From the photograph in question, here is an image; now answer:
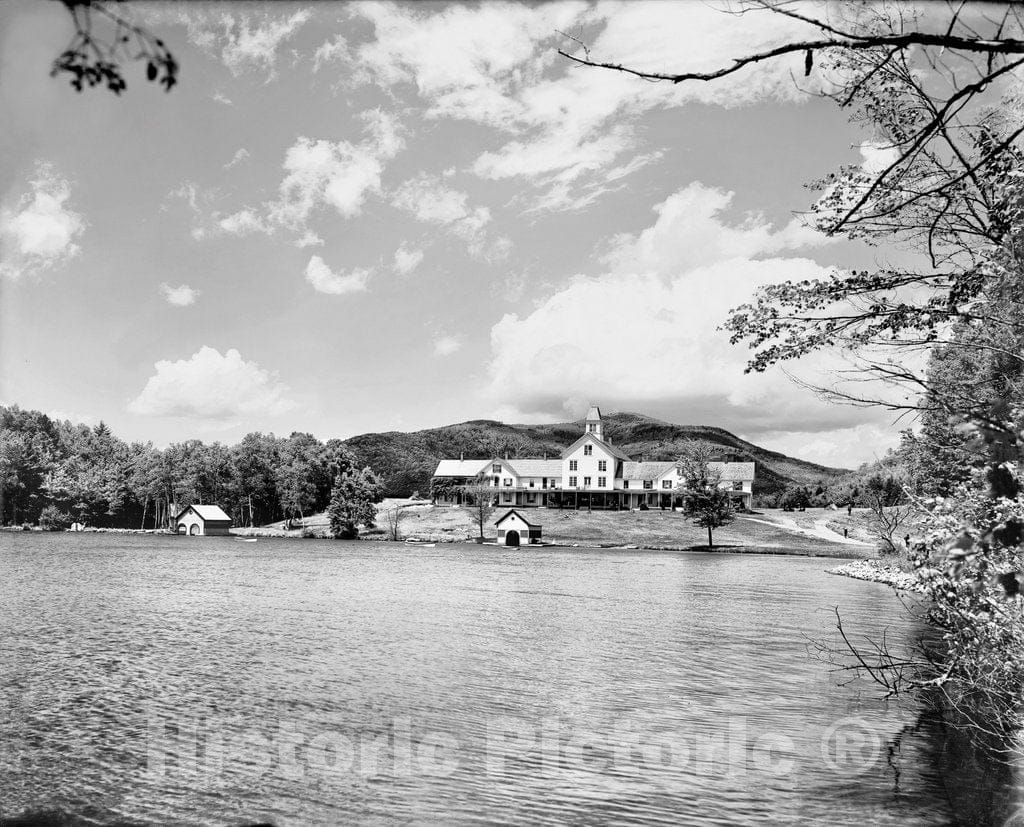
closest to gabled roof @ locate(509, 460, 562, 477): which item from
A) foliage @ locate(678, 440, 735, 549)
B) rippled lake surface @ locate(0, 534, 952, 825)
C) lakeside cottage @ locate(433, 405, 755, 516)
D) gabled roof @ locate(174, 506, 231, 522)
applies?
lakeside cottage @ locate(433, 405, 755, 516)

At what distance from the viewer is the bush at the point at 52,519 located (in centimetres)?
12300

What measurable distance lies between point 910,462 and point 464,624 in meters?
34.9

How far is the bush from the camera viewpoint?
123000 mm

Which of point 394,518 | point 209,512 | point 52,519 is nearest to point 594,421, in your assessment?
point 394,518

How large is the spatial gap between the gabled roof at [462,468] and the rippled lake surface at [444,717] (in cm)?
10178

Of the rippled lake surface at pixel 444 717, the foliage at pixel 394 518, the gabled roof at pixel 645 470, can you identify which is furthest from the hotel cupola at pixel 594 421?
the rippled lake surface at pixel 444 717

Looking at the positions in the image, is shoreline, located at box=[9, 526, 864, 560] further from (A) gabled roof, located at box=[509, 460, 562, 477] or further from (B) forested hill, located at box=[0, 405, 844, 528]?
(A) gabled roof, located at box=[509, 460, 562, 477]

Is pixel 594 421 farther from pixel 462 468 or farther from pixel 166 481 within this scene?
pixel 166 481

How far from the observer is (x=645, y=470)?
13038 centimetres

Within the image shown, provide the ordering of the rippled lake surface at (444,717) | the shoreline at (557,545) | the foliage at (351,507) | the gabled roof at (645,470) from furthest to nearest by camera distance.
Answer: the gabled roof at (645,470)
the foliage at (351,507)
the shoreline at (557,545)
the rippled lake surface at (444,717)

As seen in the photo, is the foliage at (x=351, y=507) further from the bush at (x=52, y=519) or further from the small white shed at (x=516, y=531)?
the bush at (x=52, y=519)

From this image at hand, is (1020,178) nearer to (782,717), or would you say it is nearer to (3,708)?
(782,717)

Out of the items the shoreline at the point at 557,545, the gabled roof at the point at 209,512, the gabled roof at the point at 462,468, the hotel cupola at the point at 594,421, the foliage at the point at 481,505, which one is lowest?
the shoreline at the point at 557,545

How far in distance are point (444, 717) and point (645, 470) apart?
116 metres
